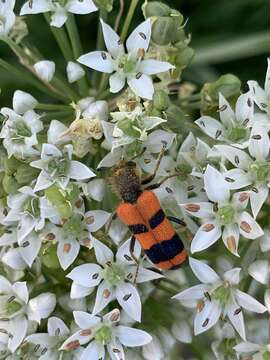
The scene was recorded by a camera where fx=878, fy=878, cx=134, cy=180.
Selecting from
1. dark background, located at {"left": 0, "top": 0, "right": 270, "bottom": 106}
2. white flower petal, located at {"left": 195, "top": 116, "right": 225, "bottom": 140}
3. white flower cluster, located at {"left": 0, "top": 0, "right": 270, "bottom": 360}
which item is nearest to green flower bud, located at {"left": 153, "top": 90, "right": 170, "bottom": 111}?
white flower cluster, located at {"left": 0, "top": 0, "right": 270, "bottom": 360}

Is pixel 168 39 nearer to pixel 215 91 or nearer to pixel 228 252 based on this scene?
pixel 215 91

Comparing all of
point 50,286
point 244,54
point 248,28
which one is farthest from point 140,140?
point 248,28

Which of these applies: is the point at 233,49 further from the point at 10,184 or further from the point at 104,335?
the point at 104,335

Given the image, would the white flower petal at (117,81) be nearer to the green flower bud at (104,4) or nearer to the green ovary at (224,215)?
the green flower bud at (104,4)

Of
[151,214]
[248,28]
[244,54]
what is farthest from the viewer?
[248,28]

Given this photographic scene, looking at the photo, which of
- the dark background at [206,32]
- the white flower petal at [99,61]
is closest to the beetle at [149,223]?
the white flower petal at [99,61]

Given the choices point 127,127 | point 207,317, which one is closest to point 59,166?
point 127,127
